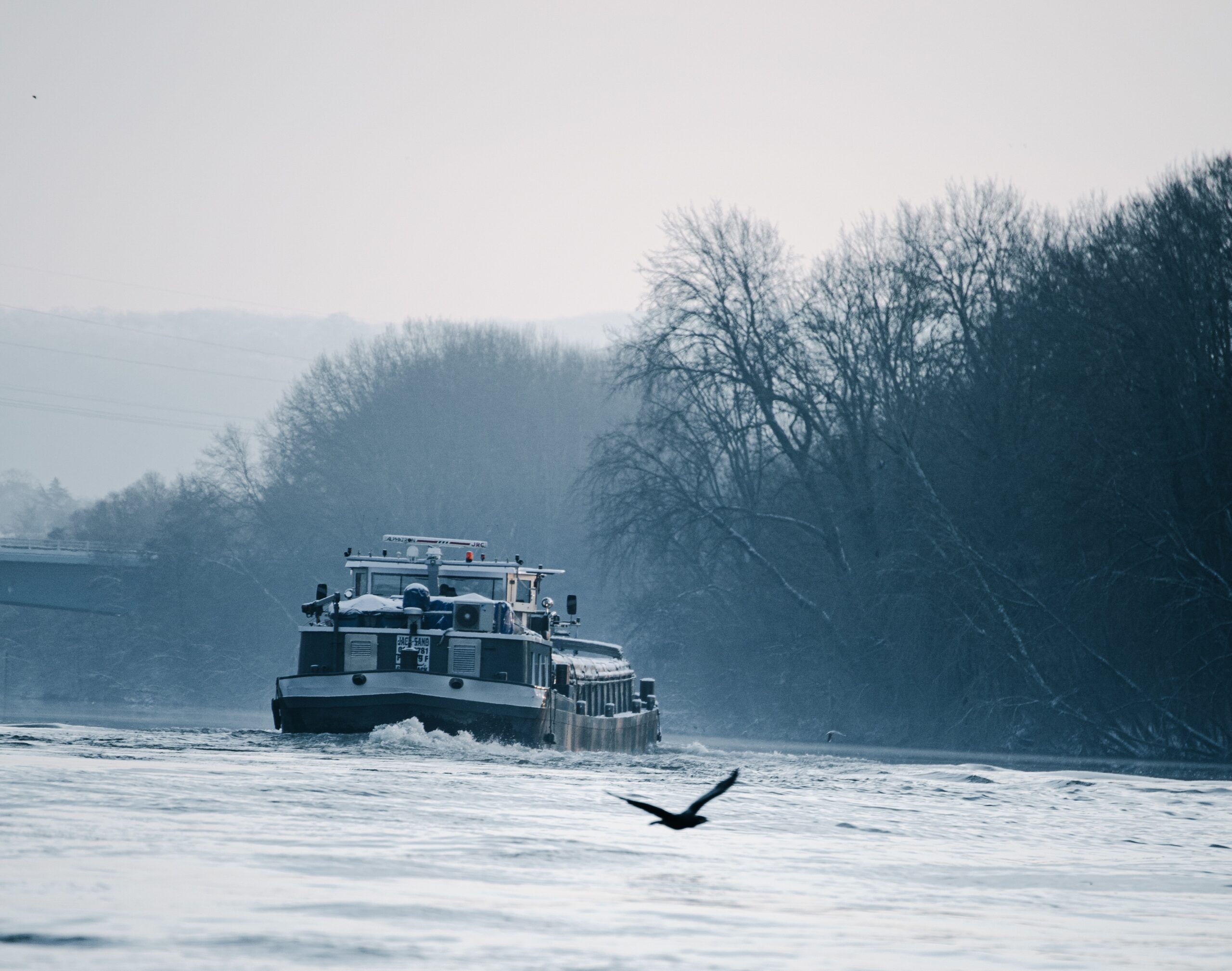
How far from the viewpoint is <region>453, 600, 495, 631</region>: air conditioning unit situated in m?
35.3

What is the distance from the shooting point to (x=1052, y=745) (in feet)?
144

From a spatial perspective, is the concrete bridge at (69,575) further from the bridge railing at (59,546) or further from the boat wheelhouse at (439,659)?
the boat wheelhouse at (439,659)

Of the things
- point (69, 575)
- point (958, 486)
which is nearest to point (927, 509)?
point (958, 486)

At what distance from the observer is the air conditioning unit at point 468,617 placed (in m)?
35.3

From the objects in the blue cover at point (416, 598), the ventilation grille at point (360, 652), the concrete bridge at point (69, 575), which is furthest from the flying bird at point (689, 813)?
the concrete bridge at point (69, 575)

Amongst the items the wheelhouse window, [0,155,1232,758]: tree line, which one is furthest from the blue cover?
[0,155,1232,758]: tree line

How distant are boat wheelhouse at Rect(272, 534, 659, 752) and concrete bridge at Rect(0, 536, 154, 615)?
48389 millimetres

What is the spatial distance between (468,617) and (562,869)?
59.6 feet

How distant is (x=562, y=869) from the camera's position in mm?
17328

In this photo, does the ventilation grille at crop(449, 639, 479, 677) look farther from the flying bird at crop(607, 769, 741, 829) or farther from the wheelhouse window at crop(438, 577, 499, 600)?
the flying bird at crop(607, 769, 741, 829)

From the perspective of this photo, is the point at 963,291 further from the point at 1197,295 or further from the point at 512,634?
the point at 512,634

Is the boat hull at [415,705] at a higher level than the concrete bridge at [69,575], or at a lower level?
lower

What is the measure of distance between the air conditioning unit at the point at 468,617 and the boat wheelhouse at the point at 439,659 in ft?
0.06

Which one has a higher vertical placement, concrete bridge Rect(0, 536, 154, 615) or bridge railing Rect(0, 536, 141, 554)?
bridge railing Rect(0, 536, 141, 554)
